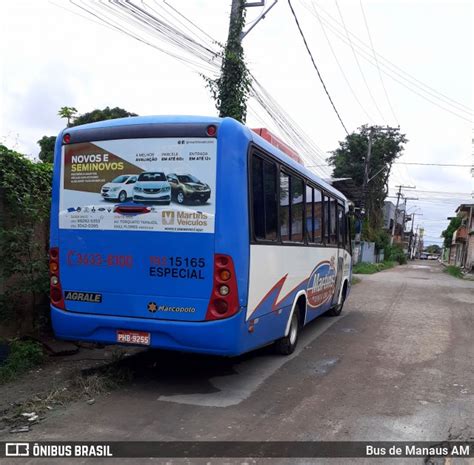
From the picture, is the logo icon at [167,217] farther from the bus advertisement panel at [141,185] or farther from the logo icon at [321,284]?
the logo icon at [321,284]

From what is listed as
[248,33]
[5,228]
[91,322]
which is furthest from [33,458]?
[248,33]

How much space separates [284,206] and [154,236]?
2016 millimetres

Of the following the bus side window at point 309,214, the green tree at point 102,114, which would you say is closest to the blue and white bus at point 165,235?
the bus side window at point 309,214

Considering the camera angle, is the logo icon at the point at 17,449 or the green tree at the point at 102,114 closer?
the logo icon at the point at 17,449

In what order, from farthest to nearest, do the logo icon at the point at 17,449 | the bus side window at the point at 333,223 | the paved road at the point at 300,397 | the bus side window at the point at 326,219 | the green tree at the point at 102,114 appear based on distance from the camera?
the green tree at the point at 102,114 → the bus side window at the point at 333,223 → the bus side window at the point at 326,219 → the paved road at the point at 300,397 → the logo icon at the point at 17,449

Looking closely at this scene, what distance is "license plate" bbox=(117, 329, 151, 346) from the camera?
17.4 ft

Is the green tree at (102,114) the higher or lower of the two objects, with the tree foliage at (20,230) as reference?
higher

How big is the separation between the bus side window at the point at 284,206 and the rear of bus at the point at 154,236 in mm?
1266

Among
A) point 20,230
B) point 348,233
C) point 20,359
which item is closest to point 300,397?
point 20,359

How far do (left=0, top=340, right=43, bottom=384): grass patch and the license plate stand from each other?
1568 mm

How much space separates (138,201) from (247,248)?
130 centimetres

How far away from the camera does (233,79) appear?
1164cm

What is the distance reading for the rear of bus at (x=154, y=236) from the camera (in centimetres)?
511

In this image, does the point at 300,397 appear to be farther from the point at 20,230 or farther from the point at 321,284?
the point at 20,230
